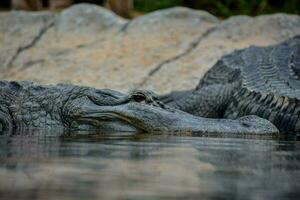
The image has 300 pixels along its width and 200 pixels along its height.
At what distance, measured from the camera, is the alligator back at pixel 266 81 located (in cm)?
632

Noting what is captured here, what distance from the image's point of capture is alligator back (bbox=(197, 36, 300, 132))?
632cm

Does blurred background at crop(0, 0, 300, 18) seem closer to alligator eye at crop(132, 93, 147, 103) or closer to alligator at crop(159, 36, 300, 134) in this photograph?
alligator at crop(159, 36, 300, 134)

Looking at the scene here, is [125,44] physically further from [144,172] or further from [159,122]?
[144,172]

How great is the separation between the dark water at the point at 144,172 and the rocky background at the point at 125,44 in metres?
5.90

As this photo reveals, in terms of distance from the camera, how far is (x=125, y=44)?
1089 centimetres

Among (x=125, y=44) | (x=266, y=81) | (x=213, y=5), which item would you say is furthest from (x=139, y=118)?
(x=213, y=5)

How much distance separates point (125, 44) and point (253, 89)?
417cm

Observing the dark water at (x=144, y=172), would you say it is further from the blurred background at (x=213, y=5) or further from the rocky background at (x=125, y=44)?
the blurred background at (x=213, y=5)

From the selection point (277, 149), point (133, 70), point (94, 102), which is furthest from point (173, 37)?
point (277, 149)

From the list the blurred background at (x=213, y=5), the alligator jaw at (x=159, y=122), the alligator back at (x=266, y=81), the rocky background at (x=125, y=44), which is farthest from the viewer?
the blurred background at (x=213, y=5)

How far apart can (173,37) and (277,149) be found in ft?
24.3

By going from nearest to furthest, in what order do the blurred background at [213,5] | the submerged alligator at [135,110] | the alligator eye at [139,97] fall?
the submerged alligator at [135,110] < the alligator eye at [139,97] < the blurred background at [213,5]

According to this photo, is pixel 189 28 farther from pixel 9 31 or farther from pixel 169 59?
pixel 9 31

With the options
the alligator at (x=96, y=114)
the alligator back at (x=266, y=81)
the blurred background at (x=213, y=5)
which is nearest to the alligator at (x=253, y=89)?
the alligator back at (x=266, y=81)
